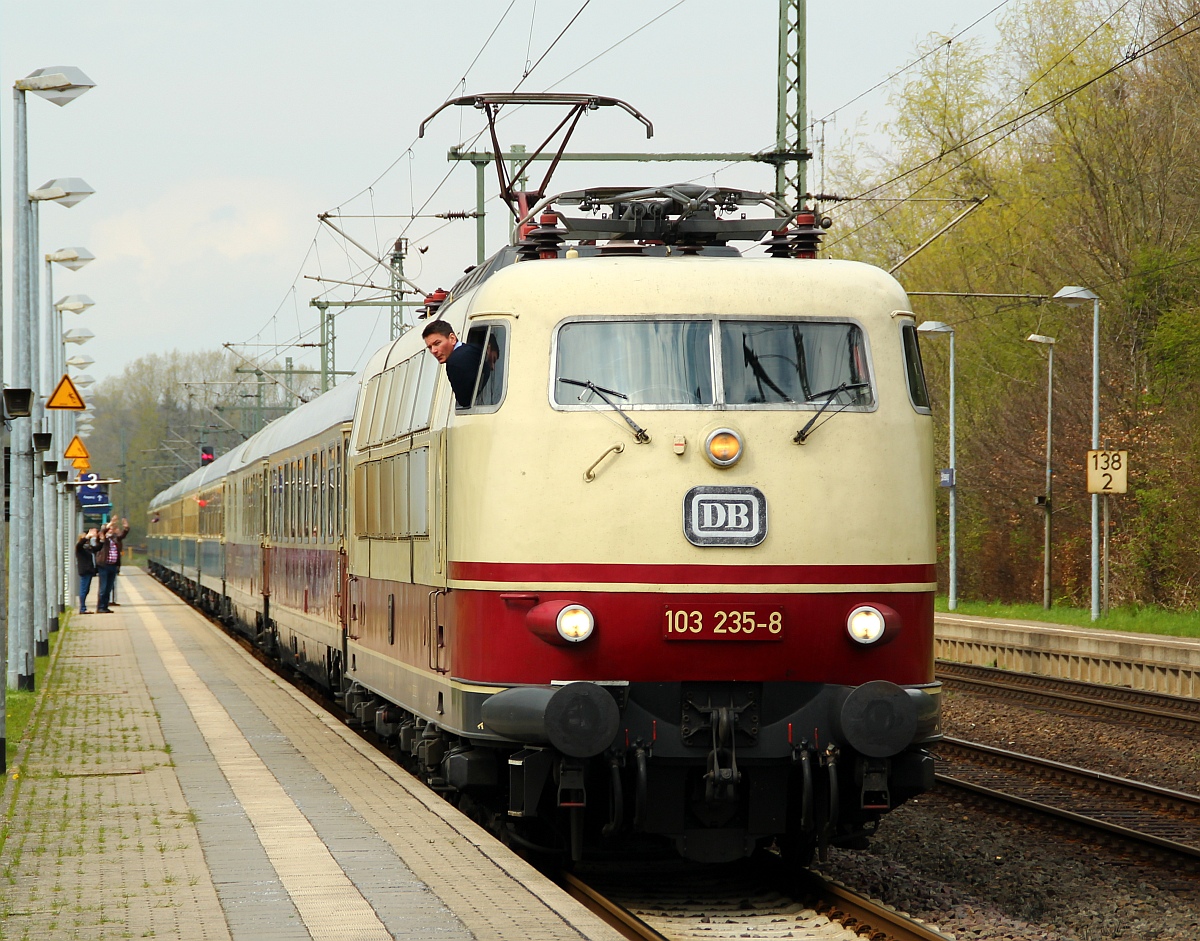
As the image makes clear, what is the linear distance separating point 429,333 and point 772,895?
3367 mm

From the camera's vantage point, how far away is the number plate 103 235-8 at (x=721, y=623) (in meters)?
8.17

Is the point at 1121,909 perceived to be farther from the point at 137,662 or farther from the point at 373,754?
the point at 137,662

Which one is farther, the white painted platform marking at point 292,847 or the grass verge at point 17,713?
the grass verge at point 17,713

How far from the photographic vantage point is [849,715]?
8.01 meters

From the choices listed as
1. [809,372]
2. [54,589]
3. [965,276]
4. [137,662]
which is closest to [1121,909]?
[809,372]

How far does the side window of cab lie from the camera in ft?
28.0

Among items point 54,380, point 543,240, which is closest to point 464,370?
point 543,240

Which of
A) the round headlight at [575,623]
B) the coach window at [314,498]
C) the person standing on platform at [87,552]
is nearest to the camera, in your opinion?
the round headlight at [575,623]

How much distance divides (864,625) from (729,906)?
1.58 metres

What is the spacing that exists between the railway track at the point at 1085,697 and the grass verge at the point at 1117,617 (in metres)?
4.04

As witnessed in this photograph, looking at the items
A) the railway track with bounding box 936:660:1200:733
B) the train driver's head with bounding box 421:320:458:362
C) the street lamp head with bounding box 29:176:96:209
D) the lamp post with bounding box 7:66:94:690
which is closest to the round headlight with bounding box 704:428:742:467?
the train driver's head with bounding box 421:320:458:362

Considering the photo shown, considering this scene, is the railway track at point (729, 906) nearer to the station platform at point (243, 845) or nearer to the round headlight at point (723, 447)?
the station platform at point (243, 845)

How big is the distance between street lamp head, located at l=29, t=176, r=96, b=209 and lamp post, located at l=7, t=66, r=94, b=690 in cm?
119

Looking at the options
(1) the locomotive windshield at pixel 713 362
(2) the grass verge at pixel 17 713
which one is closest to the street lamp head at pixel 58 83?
(2) the grass verge at pixel 17 713
